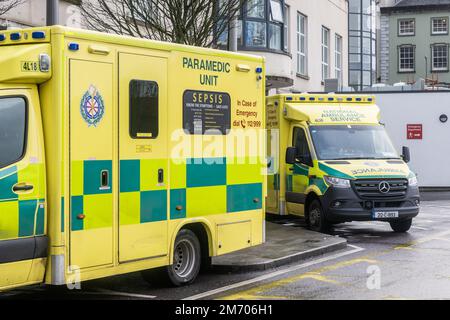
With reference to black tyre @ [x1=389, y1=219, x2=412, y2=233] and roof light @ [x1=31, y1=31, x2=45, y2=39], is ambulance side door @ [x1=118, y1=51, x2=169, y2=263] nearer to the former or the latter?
roof light @ [x1=31, y1=31, x2=45, y2=39]

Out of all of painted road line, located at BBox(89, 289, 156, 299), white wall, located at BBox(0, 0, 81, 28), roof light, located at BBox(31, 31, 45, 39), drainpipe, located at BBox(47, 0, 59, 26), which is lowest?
painted road line, located at BBox(89, 289, 156, 299)

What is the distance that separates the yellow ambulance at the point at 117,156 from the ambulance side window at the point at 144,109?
0.04 feet

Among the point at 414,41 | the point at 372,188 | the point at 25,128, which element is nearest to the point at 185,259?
the point at 25,128

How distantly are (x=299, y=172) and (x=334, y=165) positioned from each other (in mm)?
1000

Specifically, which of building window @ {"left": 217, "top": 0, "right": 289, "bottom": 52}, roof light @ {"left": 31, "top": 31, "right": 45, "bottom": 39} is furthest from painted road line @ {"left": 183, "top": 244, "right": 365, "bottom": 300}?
building window @ {"left": 217, "top": 0, "right": 289, "bottom": 52}

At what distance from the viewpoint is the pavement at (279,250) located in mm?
9938

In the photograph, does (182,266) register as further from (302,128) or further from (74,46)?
(302,128)

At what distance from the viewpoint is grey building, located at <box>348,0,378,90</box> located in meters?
47.4

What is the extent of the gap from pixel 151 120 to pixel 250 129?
77.0 inches

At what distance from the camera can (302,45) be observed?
31391 mm

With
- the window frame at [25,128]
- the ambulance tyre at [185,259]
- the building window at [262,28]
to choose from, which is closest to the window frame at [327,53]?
the building window at [262,28]

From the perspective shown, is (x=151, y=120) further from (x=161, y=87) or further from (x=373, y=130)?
(x=373, y=130)

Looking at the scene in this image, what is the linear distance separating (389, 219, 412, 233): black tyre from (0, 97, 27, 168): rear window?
9.01 meters

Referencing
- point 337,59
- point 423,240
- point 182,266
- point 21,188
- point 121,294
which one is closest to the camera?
point 21,188
